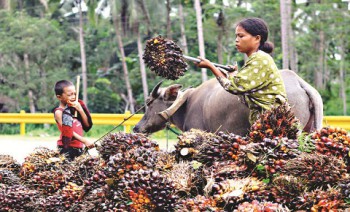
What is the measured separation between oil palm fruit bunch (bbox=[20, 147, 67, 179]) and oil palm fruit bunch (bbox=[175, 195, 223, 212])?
1.69 m

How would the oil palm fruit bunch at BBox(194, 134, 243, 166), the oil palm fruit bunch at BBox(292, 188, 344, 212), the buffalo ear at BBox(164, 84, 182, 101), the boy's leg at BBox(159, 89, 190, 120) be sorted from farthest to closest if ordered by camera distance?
the buffalo ear at BBox(164, 84, 182, 101), the boy's leg at BBox(159, 89, 190, 120), the oil palm fruit bunch at BBox(194, 134, 243, 166), the oil palm fruit bunch at BBox(292, 188, 344, 212)

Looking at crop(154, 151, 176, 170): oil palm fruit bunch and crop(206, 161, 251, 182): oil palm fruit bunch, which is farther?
crop(154, 151, 176, 170): oil palm fruit bunch

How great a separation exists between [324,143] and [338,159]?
157 mm

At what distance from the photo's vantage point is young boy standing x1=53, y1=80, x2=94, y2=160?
20.6ft

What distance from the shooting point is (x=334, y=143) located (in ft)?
10.8

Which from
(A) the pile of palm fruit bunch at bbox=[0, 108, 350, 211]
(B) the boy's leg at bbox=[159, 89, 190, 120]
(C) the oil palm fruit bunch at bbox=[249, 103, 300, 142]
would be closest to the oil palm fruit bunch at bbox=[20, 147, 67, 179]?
(A) the pile of palm fruit bunch at bbox=[0, 108, 350, 211]

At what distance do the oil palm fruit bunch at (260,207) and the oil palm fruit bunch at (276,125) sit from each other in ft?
2.36

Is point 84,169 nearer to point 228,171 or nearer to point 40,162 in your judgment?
point 40,162

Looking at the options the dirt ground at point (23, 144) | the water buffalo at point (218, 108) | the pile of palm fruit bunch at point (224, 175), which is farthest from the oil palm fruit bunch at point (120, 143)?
the dirt ground at point (23, 144)

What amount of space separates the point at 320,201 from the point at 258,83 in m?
1.68

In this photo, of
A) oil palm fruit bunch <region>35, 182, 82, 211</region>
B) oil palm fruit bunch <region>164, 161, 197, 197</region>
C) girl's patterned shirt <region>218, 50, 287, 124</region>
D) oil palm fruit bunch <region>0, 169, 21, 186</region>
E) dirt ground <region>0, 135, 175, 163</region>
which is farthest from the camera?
dirt ground <region>0, 135, 175, 163</region>

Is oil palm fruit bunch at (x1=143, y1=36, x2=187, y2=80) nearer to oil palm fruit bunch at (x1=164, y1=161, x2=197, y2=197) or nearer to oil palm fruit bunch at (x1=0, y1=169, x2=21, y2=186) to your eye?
oil palm fruit bunch at (x1=0, y1=169, x2=21, y2=186)

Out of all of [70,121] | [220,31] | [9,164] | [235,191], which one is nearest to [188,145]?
[235,191]

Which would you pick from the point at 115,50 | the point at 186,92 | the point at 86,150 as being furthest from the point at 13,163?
the point at 115,50
